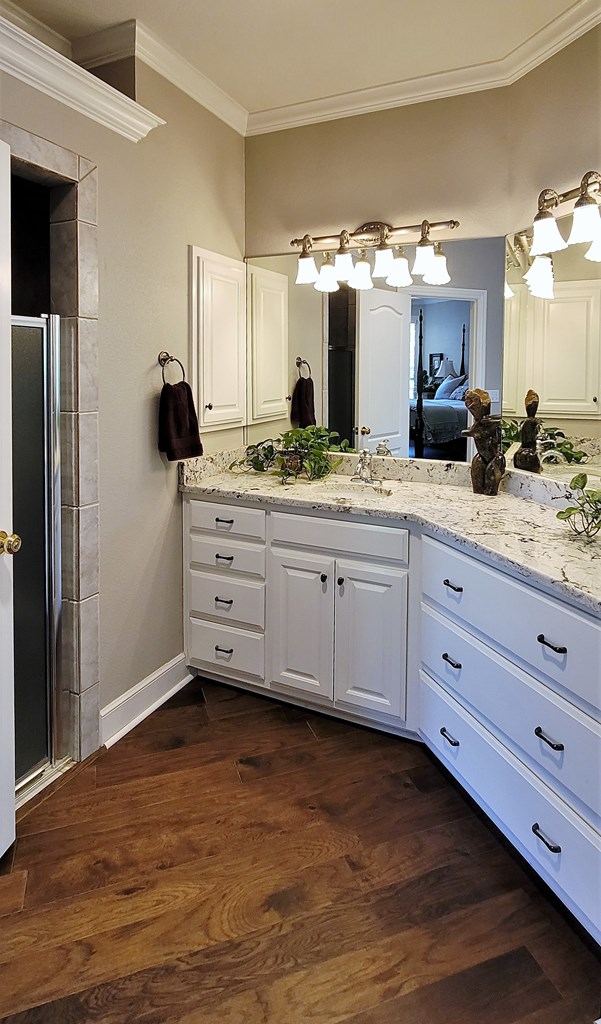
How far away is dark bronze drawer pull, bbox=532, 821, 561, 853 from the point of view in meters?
1.66

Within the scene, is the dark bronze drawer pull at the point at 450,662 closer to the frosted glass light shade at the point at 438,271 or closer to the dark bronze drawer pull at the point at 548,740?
the dark bronze drawer pull at the point at 548,740

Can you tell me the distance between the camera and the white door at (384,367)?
2955 mm

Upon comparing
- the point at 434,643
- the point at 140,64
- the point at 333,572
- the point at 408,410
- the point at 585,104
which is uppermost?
the point at 140,64

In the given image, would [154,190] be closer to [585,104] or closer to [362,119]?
[362,119]

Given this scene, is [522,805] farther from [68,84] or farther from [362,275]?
[68,84]

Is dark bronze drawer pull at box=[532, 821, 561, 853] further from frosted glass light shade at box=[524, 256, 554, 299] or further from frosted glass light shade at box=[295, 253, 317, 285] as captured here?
frosted glass light shade at box=[295, 253, 317, 285]

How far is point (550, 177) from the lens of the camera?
8.12ft

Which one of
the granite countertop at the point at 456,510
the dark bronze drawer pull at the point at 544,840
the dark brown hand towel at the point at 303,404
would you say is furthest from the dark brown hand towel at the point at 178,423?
the dark bronze drawer pull at the point at 544,840

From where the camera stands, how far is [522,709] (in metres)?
1.80

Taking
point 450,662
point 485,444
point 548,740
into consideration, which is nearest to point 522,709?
point 548,740

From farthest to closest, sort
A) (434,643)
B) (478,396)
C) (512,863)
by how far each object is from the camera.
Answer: (478,396) < (434,643) < (512,863)

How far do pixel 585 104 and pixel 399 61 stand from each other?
2.43ft

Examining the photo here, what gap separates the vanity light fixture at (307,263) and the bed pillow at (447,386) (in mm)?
765

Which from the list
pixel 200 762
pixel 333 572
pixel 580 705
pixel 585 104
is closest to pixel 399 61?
pixel 585 104
